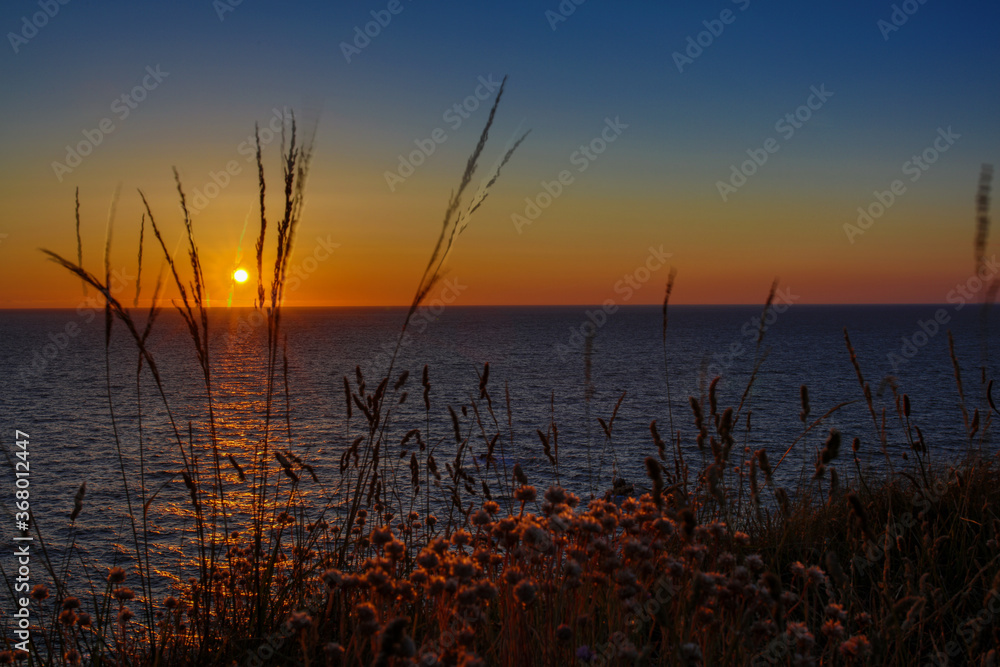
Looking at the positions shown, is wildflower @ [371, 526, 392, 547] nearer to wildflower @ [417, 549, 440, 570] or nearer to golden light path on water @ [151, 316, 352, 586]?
wildflower @ [417, 549, 440, 570]

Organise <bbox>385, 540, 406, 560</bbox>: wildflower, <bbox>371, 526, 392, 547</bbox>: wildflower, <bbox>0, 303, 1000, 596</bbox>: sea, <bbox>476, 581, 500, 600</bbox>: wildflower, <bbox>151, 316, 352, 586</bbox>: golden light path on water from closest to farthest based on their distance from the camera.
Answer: <bbox>476, 581, 500, 600</bbox>: wildflower → <bbox>385, 540, 406, 560</bbox>: wildflower → <bbox>371, 526, 392, 547</bbox>: wildflower → <bbox>151, 316, 352, 586</bbox>: golden light path on water → <bbox>0, 303, 1000, 596</bbox>: sea

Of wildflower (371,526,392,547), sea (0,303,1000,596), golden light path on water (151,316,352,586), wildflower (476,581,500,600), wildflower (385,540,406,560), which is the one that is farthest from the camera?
sea (0,303,1000,596)

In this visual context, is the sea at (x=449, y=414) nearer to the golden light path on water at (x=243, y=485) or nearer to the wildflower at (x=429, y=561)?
the golden light path on water at (x=243, y=485)

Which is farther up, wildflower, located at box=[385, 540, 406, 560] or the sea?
wildflower, located at box=[385, 540, 406, 560]

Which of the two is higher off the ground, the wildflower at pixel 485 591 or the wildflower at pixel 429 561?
the wildflower at pixel 485 591

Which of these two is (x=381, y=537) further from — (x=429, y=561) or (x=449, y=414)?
(x=449, y=414)

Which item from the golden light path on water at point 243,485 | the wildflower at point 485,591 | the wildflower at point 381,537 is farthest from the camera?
the golden light path on water at point 243,485


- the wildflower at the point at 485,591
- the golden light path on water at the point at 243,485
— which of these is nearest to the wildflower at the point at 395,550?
the wildflower at the point at 485,591

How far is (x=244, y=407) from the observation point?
143ft

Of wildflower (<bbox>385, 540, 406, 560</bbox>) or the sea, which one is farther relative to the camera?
the sea

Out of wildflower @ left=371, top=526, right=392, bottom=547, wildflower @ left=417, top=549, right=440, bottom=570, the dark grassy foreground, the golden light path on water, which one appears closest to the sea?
the golden light path on water

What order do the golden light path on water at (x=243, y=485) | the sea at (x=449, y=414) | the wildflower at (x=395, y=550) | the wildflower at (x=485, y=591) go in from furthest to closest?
the sea at (x=449, y=414) < the golden light path on water at (x=243, y=485) < the wildflower at (x=395, y=550) < the wildflower at (x=485, y=591)

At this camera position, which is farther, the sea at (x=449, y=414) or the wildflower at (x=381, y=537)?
the sea at (x=449, y=414)

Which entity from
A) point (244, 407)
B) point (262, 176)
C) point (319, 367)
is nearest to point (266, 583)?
point (262, 176)
